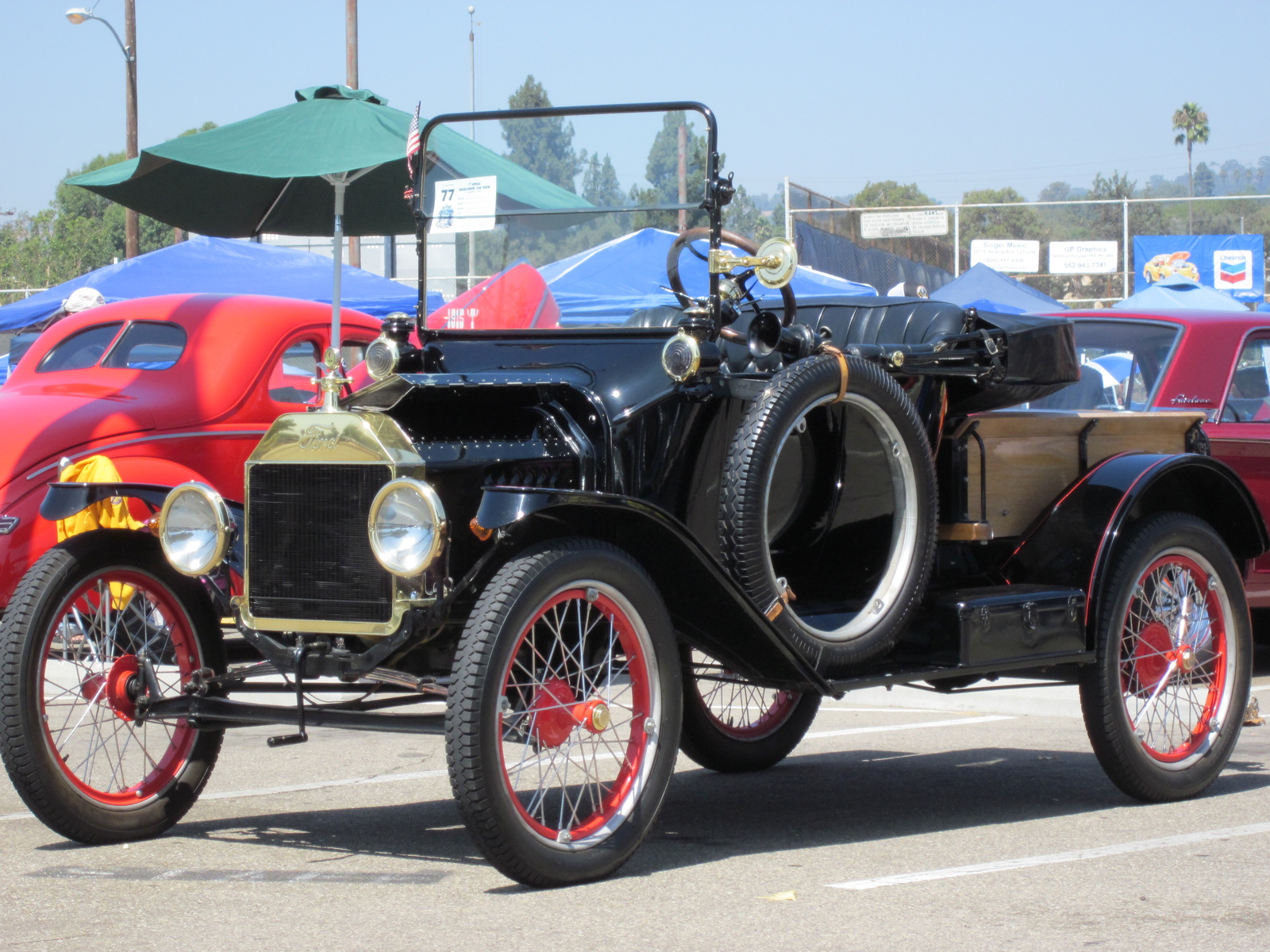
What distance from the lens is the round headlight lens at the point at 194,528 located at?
4.36 meters

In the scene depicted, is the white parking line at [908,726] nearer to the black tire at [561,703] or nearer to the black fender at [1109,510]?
the black fender at [1109,510]

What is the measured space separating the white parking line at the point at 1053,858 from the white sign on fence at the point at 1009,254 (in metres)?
21.4

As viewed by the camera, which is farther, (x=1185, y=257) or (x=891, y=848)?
(x=1185, y=257)

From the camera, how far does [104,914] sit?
367cm

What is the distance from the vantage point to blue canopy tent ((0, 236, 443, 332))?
563 inches

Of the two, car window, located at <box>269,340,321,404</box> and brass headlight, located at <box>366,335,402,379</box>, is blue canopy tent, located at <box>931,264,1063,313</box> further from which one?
brass headlight, located at <box>366,335,402,379</box>

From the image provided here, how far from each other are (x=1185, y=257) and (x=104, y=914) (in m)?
25.1

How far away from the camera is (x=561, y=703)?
13.2ft

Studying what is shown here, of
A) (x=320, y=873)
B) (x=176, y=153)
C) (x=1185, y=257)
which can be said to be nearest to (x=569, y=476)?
(x=320, y=873)

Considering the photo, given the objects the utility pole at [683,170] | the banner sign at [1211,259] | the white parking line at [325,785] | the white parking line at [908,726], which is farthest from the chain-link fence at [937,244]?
the utility pole at [683,170]

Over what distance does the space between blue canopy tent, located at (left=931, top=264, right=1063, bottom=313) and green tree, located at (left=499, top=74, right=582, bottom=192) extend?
1180 cm

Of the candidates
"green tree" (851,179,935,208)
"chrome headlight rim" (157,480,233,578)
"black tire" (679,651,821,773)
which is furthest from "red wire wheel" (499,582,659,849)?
"green tree" (851,179,935,208)

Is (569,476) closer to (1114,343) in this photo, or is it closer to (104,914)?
(104,914)

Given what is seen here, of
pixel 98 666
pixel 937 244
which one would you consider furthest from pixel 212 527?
pixel 937 244
